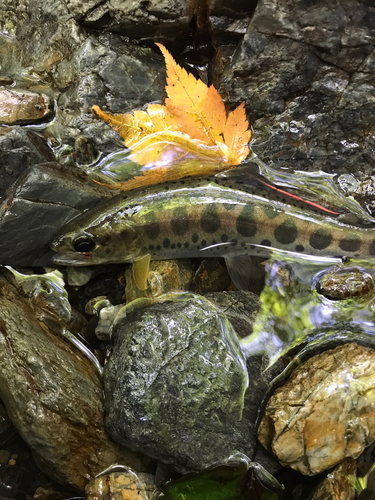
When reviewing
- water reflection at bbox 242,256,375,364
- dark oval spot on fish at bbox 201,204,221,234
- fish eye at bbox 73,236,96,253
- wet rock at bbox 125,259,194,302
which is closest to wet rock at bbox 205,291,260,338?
water reflection at bbox 242,256,375,364

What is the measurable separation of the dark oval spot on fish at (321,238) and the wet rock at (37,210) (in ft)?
7.35

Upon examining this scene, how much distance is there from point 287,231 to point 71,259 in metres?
2.16

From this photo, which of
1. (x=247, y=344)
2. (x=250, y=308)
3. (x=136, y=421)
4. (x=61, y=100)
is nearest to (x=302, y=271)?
(x=250, y=308)

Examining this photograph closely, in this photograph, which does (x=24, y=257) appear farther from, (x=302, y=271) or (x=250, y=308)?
(x=302, y=271)

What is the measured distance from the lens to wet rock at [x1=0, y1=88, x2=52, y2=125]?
4797 millimetres

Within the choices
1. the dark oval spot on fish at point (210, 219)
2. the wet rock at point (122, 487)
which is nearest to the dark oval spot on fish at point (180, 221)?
the dark oval spot on fish at point (210, 219)

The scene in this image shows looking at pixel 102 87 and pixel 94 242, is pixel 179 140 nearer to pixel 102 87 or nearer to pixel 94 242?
pixel 102 87

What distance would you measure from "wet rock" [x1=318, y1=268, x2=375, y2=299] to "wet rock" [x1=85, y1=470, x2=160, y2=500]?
2.38 metres

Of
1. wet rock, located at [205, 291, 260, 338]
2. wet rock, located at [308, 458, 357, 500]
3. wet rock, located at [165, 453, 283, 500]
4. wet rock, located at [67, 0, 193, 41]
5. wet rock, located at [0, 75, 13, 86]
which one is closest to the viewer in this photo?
wet rock, located at [308, 458, 357, 500]

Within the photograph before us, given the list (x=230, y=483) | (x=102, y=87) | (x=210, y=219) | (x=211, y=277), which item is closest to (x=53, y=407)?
(x=230, y=483)

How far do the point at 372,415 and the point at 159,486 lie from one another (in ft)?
5.90

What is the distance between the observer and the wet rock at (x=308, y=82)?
14.3ft

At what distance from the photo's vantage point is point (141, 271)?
4.21 meters

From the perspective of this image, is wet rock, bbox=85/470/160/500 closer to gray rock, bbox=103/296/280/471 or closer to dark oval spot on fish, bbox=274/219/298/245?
gray rock, bbox=103/296/280/471
